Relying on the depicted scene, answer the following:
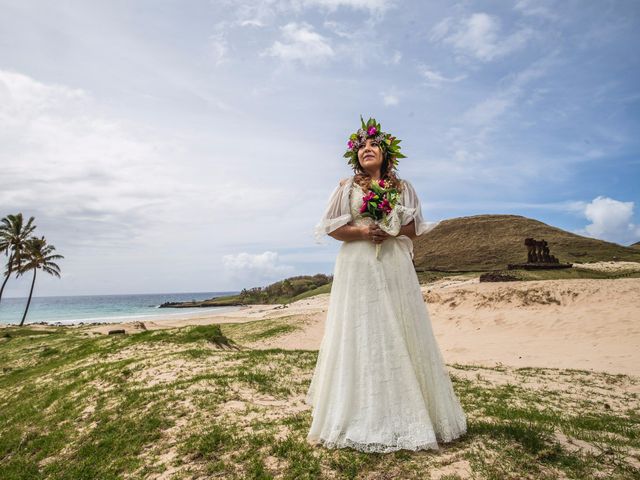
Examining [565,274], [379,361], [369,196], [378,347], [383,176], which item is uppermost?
[383,176]

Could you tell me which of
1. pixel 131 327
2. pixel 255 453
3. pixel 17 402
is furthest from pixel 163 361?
pixel 131 327

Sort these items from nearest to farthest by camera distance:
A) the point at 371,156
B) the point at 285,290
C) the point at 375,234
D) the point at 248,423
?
1. the point at 375,234
2. the point at 371,156
3. the point at 248,423
4. the point at 285,290

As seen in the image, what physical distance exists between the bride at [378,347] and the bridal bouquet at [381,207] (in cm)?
2

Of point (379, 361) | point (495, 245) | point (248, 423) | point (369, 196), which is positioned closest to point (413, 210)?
point (369, 196)

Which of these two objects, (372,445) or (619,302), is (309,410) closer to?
(372,445)

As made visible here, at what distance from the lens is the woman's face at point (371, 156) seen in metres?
4.76

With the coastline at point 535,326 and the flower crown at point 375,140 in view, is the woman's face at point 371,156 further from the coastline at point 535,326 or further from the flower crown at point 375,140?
the coastline at point 535,326

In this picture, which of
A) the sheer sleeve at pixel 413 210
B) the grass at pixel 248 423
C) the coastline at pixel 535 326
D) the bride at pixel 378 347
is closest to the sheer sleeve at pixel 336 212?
the bride at pixel 378 347

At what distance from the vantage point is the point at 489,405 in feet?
22.1

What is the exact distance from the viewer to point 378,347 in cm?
408

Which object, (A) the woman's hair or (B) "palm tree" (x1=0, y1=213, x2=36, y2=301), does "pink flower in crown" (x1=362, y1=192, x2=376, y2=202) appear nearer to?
(A) the woman's hair

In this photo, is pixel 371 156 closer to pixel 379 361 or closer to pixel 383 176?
pixel 383 176

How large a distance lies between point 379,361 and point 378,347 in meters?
0.15

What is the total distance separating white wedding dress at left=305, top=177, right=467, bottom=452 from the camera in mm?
3945
